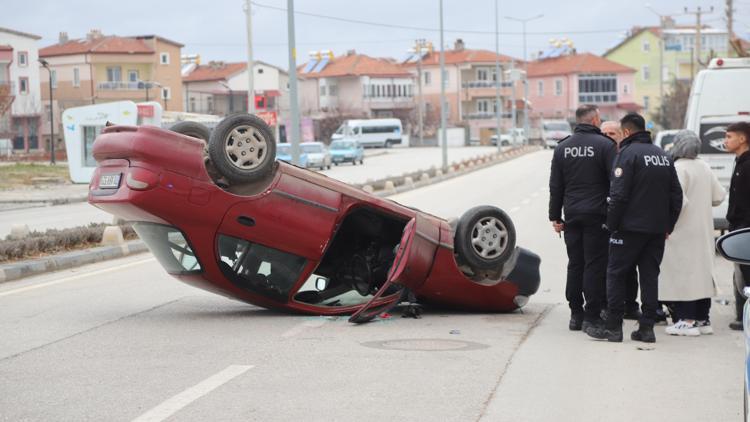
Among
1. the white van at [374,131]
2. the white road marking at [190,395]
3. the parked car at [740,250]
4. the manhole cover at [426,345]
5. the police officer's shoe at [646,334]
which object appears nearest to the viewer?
the parked car at [740,250]

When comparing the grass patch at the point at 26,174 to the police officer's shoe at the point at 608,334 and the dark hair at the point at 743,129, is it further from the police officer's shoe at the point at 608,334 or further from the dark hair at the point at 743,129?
the police officer's shoe at the point at 608,334

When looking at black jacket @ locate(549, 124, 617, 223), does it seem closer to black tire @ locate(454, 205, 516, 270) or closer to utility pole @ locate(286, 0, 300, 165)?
black tire @ locate(454, 205, 516, 270)

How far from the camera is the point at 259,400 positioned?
714cm

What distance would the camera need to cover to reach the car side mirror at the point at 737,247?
4.68 m

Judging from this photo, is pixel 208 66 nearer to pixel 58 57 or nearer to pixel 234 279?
pixel 58 57

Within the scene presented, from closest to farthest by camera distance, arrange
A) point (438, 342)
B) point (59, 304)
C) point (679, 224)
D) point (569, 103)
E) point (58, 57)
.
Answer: point (438, 342)
point (679, 224)
point (59, 304)
point (58, 57)
point (569, 103)

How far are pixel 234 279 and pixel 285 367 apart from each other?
2270 millimetres

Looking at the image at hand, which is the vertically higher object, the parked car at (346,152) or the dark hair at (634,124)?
the dark hair at (634,124)

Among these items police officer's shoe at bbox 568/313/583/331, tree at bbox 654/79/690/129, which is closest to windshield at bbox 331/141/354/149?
tree at bbox 654/79/690/129

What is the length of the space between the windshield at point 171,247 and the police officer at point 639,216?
3.56 m

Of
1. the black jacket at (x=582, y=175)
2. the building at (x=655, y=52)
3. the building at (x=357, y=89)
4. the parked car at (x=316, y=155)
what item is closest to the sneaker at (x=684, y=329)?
the black jacket at (x=582, y=175)

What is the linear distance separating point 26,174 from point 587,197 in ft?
146

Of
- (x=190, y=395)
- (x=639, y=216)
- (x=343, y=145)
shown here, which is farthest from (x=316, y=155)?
(x=190, y=395)

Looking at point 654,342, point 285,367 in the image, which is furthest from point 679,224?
point 285,367
